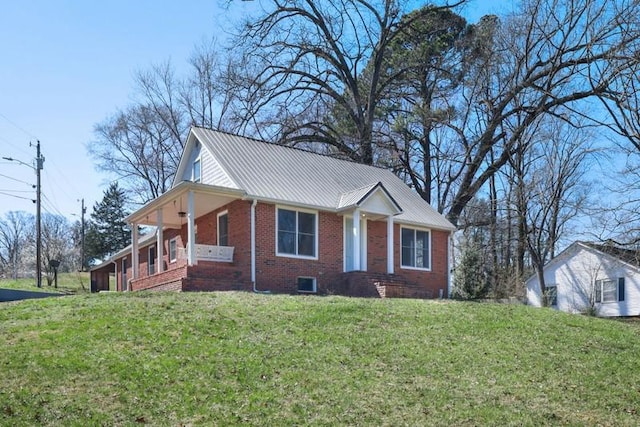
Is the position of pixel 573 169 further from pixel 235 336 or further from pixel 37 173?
pixel 37 173

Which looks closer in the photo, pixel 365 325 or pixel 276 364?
pixel 276 364

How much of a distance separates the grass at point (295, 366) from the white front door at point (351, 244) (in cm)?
614

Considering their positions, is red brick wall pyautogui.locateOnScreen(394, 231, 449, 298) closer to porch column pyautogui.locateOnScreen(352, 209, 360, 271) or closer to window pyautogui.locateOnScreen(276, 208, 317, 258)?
porch column pyautogui.locateOnScreen(352, 209, 360, 271)

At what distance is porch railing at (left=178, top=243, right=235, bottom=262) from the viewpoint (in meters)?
19.8

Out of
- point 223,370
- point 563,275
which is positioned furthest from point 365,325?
point 563,275

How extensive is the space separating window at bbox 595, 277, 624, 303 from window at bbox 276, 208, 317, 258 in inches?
729

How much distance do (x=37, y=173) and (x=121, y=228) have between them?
664 inches

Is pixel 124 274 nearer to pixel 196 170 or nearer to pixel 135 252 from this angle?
pixel 135 252

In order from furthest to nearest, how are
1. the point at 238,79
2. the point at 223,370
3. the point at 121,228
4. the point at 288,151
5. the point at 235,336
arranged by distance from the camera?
the point at 121,228 < the point at 238,79 < the point at 288,151 < the point at 235,336 < the point at 223,370

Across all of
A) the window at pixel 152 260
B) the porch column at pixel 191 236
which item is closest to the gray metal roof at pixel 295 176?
the porch column at pixel 191 236

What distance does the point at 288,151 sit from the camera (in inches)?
970

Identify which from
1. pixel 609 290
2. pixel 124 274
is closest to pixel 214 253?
pixel 124 274

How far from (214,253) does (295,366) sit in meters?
9.34

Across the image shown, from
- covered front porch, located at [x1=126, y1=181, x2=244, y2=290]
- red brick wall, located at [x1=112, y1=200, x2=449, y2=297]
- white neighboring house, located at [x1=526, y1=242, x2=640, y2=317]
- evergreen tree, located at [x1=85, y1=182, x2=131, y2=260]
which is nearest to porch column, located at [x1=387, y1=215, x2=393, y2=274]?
red brick wall, located at [x1=112, y1=200, x2=449, y2=297]
